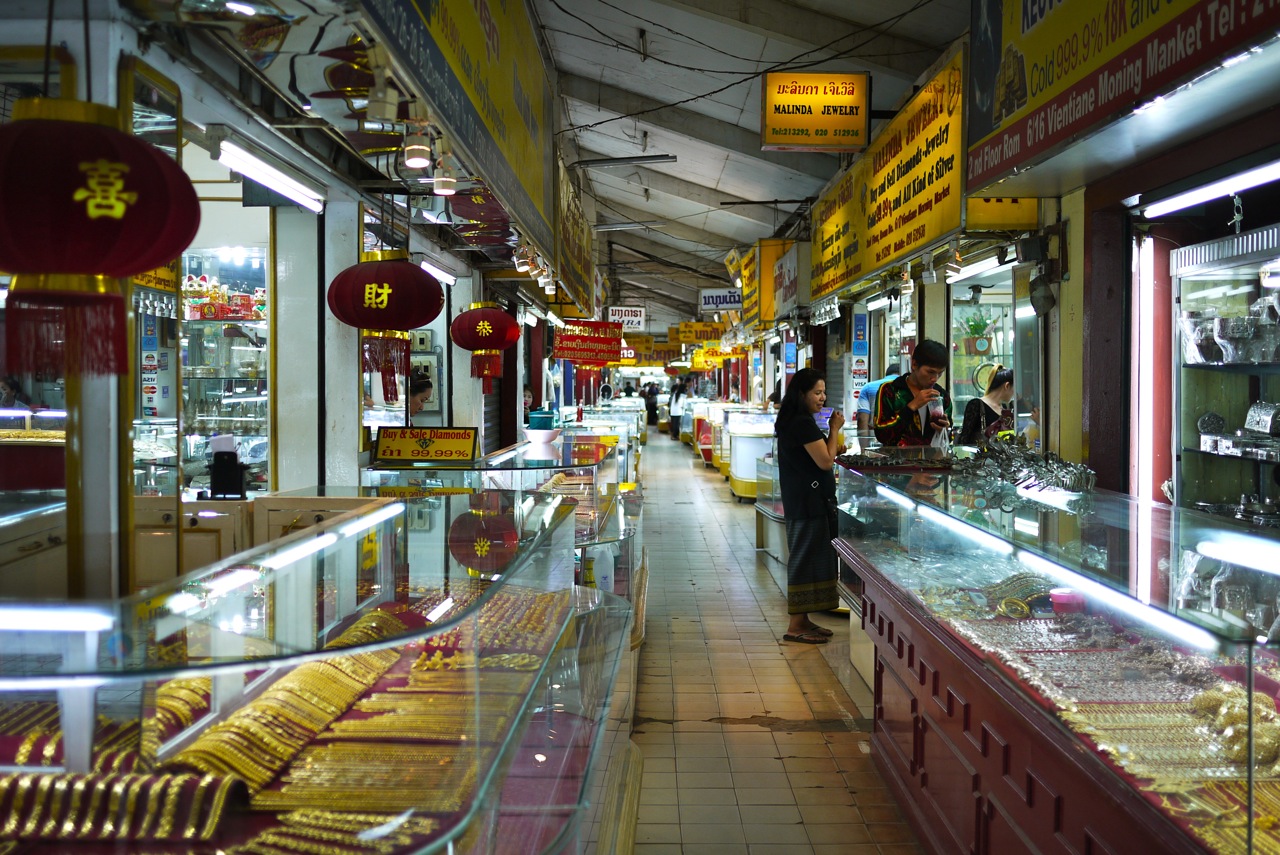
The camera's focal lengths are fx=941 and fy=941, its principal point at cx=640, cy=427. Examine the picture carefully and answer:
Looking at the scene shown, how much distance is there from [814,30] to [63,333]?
23.9 feet

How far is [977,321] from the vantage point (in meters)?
9.16

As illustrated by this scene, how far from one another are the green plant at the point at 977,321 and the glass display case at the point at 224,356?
6.34m

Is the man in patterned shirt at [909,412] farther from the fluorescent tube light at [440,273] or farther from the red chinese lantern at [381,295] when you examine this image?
the fluorescent tube light at [440,273]

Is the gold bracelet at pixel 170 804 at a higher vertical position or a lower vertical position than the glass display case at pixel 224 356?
lower

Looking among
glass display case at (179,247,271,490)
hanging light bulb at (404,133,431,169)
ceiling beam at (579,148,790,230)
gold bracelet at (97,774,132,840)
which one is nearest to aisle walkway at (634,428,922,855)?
gold bracelet at (97,774,132,840)

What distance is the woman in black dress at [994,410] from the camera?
23.1 ft

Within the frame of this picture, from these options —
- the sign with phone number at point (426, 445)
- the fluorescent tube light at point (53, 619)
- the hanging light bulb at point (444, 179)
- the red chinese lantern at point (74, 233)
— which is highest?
the hanging light bulb at point (444, 179)

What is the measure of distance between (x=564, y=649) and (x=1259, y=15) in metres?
2.64

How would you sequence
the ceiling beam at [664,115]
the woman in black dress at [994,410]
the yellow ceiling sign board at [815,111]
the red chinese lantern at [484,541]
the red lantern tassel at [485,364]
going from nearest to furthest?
1. the red chinese lantern at [484,541]
2. the woman in black dress at [994,410]
3. the yellow ceiling sign board at [815,111]
4. the red lantern tassel at [485,364]
5. the ceiling beam at [664,115]

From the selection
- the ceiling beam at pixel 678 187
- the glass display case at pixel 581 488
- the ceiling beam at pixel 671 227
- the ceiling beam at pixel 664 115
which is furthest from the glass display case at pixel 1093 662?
the ceiling beam at pixel 671 227

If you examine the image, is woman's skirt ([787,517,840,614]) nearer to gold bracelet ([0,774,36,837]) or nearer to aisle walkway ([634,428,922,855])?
aisle walkway ([634,428,922,855])

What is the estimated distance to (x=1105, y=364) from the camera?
4.73 m

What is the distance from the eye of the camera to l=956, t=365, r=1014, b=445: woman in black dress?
703 centimetres

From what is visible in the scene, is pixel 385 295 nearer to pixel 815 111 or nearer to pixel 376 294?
pixel 376 294
